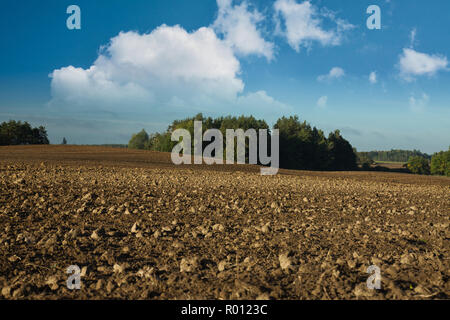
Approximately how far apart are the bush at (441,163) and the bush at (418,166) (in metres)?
4.10

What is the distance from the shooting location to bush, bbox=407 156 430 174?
8769 centimetres

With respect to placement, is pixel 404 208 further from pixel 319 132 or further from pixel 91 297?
pixel 319 132

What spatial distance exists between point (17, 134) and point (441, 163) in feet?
342

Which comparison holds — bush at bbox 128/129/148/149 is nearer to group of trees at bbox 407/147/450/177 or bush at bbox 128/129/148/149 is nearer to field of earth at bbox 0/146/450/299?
group of trees at bbox 407/147/450/177

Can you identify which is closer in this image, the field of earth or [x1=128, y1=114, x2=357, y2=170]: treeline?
the field of earth

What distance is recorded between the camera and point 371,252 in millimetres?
4828

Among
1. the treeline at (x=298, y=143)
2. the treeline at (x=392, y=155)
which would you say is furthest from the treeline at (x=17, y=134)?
the treeline at (x=392, y=155)

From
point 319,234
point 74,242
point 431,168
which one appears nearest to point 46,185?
point 74,242

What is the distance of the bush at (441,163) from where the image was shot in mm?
79312

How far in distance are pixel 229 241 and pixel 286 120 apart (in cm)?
6532

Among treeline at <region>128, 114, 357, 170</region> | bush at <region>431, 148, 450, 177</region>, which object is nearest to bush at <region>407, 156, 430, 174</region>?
bush at <region>431, 148, 450, 177</region>

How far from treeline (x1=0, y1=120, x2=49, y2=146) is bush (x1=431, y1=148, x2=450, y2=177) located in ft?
330

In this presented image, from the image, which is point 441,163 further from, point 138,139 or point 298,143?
point 138,139

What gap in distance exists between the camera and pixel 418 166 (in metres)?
88.1
